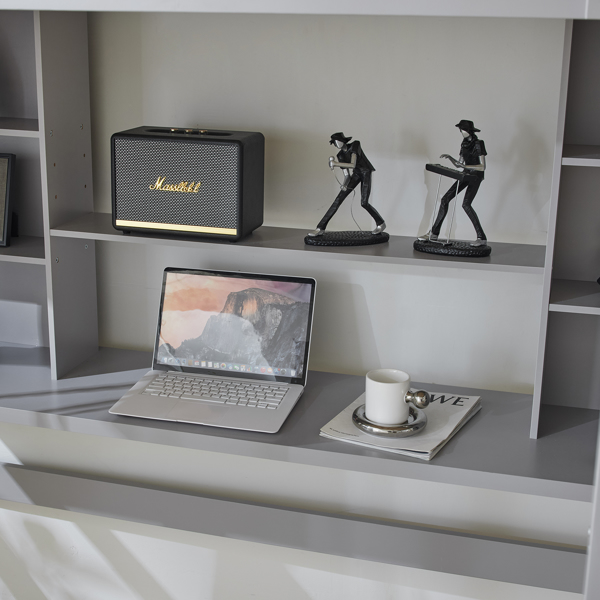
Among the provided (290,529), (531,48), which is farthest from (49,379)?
(531,48)

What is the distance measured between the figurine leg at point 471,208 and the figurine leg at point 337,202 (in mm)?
214

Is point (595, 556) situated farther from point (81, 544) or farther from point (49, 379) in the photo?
point (81, 544)

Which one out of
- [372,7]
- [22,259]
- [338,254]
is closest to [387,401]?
[338,254]

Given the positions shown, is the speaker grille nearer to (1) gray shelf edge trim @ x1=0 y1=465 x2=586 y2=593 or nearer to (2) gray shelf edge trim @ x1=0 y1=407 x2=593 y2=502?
(2) gray shelf edge trim @ x1=0 y1=407 x2=593 y2=502

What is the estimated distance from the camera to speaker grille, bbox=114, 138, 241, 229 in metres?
1.30

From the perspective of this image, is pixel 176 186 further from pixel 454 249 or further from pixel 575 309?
pixel 575 309

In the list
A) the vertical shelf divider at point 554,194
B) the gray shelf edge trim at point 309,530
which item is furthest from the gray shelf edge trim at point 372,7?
the gray shelf edge trim at point 309,530

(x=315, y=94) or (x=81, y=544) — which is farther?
(x=81, y=544)

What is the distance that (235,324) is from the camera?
1.48 meters

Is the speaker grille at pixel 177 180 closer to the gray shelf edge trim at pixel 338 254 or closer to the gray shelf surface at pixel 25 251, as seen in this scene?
the gray shelf edge trim at pixel 338 254

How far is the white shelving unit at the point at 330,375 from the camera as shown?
1173 millimetres

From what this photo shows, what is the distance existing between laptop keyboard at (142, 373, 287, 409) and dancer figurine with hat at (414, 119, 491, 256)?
42 cm

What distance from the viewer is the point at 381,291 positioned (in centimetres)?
150

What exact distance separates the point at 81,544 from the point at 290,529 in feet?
1.98
